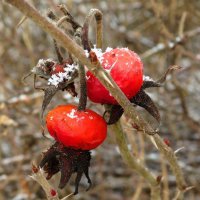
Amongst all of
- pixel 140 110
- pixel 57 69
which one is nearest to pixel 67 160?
pixel 57 69

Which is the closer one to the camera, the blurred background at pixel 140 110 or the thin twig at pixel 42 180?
the thin twig at pixel 42 180

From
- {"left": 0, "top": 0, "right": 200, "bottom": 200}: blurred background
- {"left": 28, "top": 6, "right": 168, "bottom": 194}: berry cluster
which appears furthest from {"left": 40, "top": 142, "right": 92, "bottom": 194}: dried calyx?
{"left": 0, "top": 0, "right": 200, "bottom": 200}: blurred background

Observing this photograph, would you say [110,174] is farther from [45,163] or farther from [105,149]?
[45,163]

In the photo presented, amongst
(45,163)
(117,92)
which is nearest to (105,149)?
(45,163)

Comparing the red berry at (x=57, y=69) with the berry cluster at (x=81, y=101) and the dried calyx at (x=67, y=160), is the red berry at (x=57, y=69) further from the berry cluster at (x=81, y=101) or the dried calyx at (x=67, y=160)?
the dried calyx at (x=67, y=160)

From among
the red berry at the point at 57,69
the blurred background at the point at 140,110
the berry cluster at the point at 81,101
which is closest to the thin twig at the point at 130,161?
the berry cluster at the point at 81,101
